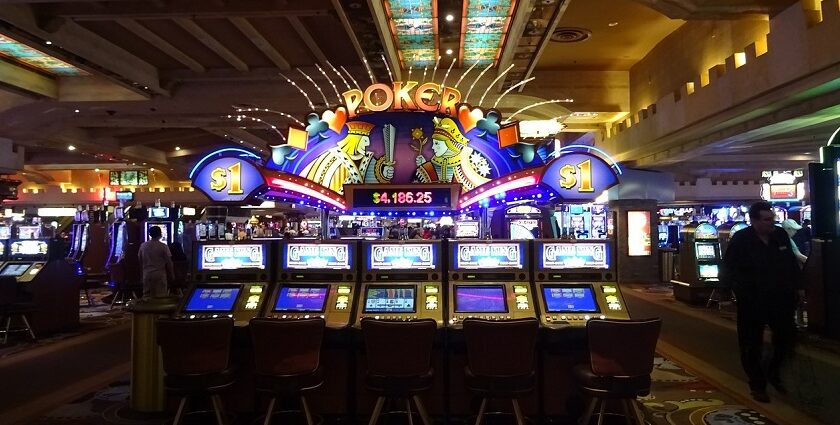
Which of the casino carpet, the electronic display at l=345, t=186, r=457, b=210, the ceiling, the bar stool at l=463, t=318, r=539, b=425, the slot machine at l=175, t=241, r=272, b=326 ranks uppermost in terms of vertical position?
the ceiling

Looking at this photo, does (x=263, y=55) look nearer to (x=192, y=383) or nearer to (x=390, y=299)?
(x=390, y=299)

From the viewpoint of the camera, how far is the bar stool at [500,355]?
3713mm

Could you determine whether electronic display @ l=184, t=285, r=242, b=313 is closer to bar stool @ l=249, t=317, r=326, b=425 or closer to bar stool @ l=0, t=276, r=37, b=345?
bar stool @ l=249, t=317, r=326, b=425

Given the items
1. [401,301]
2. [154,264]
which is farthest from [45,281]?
[401,301]

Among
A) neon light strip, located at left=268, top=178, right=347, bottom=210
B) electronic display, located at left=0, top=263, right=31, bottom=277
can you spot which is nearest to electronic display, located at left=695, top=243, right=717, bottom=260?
neon light strip, located at left=268, top=178, right=347, bottom=210

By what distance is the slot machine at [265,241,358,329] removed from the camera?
4469 millimetres

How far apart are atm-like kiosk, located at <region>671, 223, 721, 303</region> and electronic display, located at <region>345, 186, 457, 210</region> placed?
21.9ft

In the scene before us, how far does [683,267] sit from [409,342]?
880 cm

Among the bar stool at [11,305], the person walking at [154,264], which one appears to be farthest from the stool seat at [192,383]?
the person walking at [154,264]

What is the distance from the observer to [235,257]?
15.4 ft

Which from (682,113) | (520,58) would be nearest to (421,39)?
(520,58)

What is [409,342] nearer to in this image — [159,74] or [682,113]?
[682,113]

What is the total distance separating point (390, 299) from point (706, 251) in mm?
8388

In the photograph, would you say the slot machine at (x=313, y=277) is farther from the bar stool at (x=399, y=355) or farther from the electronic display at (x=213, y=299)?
the bar stool at (x=399, y=355)
